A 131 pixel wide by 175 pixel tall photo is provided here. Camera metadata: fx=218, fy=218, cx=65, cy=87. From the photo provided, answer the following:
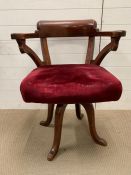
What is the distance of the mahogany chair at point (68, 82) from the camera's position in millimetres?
1035

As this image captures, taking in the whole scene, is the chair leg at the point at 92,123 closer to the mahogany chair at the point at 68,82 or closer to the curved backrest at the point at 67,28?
the mahogany chair at the point at 68,82

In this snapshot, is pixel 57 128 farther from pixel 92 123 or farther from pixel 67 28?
pixel 67 28

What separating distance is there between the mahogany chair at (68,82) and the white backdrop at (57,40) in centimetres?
20

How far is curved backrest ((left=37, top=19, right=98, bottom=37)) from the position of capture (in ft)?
4.61

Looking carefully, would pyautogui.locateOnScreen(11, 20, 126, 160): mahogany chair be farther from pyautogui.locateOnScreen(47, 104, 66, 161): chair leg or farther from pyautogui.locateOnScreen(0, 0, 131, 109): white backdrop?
pyautogui.locateOnScreen(0, 0, 131, 109): white backdrop

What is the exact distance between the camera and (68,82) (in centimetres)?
107

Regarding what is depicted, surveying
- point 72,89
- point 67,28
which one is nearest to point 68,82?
point 72,89

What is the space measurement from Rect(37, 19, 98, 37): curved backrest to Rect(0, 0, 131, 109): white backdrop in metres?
0.19

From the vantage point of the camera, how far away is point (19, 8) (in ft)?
5.15

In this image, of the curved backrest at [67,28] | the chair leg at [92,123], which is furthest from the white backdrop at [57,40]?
the chair leg at [92,123]

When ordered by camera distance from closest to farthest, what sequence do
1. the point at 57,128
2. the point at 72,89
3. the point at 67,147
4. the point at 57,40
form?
1. the point at 72,89
2. the point at 57,128
3. the point at 67,147
4. the point at 57,40

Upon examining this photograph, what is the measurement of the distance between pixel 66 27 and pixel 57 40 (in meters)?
0.25

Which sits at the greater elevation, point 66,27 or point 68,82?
point 66,27

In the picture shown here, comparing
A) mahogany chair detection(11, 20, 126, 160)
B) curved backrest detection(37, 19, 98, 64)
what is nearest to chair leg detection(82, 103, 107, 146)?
mahogany chair detection(11, 20, 126, 160)
